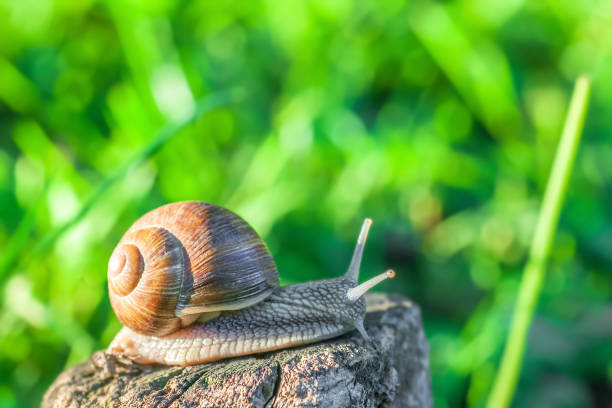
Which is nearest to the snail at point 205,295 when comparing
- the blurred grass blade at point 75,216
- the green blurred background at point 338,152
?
the blurred grass blade at point 75,216

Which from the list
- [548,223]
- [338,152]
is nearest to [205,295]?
[548,223]

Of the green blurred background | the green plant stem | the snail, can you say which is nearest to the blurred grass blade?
the snail

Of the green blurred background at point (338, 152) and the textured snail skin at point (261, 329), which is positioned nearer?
the textured snail skin at point (261, 329)

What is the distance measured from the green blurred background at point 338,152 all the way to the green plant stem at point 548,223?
0.72 meters

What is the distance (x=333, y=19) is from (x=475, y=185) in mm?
1401

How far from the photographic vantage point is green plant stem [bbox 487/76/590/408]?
1443 mm

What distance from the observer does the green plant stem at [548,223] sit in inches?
56.8

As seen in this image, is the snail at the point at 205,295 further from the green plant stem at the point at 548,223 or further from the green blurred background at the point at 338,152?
the green blurred background at the point at 338,152

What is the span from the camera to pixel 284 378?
125 cm

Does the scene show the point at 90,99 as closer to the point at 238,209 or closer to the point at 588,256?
the point at 238,209

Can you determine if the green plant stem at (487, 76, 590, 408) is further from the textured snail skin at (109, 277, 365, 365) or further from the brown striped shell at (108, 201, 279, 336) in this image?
the brown striped shell at (108, 201, 279, 336)

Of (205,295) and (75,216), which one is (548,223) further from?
(75,216)

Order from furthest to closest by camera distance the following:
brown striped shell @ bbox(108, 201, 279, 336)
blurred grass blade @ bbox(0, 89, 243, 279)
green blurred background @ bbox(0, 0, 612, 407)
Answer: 1. green blurred background @ bbox(0, 0, 612, 407)
2. blurred grass blade @ bbox(0, 89, 243, 279)
3. brown striped shell @ bbox(108, 201, 279, 336)

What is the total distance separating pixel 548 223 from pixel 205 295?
101 cm
